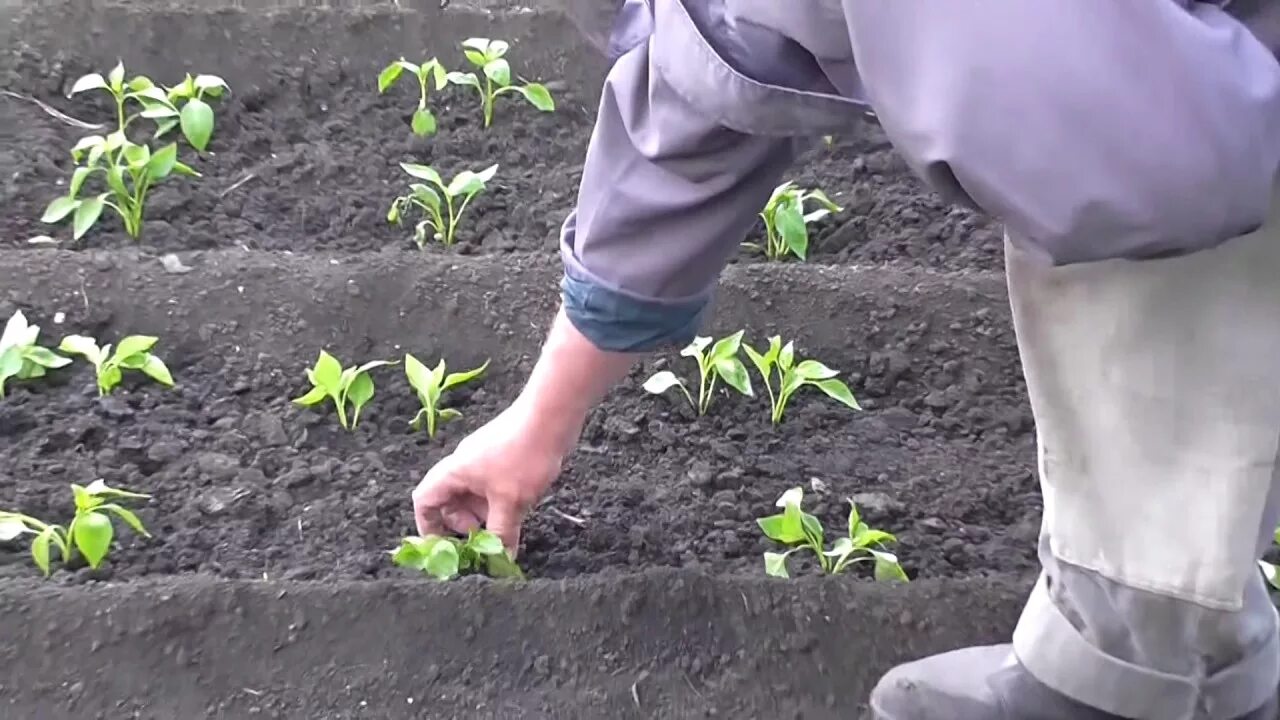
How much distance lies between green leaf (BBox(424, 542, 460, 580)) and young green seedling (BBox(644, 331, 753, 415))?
46 cm

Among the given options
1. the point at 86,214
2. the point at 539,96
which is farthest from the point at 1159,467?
the point at 539,96

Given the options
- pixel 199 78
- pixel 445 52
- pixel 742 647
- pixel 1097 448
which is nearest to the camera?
pixel 1097 448

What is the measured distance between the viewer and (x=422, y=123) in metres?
2.57

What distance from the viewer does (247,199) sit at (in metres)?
2.36

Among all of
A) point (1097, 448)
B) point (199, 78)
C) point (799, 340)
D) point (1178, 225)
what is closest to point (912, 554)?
point (799, 340)

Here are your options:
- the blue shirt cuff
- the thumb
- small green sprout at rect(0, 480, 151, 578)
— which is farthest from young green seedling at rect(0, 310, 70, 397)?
the blue shirt cuff

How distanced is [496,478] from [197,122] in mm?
1345

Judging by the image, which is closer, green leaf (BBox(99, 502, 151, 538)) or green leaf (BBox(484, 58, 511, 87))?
green leaf (BBox(99, 502, 151, 538))

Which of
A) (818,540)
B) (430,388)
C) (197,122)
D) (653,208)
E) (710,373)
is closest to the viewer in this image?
(653,208)

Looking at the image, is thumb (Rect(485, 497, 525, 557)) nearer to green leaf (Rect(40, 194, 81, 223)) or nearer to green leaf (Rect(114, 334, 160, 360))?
green leaf (Rect(114, 334, 160, 360))

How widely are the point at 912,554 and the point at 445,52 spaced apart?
5.79 ft

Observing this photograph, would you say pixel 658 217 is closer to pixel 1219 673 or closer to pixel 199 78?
pixel 1219 673

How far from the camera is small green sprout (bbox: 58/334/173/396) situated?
5.79 feet

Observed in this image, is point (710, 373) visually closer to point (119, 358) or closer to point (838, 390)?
point (838, 390)
